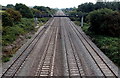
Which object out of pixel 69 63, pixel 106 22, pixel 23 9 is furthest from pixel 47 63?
pixel 23 9

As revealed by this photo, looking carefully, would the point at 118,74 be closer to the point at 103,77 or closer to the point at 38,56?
the point at 103,77

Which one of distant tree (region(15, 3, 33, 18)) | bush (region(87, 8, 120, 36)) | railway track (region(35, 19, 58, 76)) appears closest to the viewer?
railway track (region(35, 19, 58, 76))

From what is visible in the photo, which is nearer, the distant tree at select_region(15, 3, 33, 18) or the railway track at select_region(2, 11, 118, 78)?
the railway track at select_region(2, 11, 118, 78)

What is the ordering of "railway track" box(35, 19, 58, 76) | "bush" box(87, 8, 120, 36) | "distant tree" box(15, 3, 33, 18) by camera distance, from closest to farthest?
"railway track" box(35, 19, 58, 76) < "bush" box(87, 8, 120, 36) < "distant tree" box(15, 3, 33, 18)

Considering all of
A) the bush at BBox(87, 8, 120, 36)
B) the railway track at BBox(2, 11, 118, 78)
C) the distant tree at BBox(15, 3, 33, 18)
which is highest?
the distant tree at BBox(15, 3, 33, 18)

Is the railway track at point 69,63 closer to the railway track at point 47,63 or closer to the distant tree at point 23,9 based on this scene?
the railway track at point 47,63

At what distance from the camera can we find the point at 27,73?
1941 cm

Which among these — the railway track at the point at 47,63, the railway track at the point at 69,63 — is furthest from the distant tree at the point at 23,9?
the railway track at the point at 47,63

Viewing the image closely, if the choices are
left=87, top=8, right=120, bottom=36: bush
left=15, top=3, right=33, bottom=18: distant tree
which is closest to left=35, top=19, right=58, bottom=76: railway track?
left=87, top=8, right=120, bottom=36: bush

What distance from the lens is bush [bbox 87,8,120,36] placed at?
38781mm

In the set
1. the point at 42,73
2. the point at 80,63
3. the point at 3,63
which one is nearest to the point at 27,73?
the point at 42,73

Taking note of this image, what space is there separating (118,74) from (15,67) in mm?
10125

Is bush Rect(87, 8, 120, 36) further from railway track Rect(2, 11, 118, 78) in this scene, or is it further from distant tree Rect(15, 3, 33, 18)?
distant tree Rect(15, 3, 33, 18)

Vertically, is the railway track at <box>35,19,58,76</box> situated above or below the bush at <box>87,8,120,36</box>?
below
